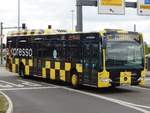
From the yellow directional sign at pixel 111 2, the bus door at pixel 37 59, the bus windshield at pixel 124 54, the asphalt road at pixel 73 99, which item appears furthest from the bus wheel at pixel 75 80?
the yellow directional sign at pixel 111 2

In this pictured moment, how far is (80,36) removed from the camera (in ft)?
80.9

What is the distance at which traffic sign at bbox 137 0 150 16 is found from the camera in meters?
38.6

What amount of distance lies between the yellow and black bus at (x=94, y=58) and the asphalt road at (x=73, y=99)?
600mm

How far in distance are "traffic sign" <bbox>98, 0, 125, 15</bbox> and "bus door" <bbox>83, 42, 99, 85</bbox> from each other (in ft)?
43.5

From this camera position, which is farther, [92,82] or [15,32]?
[15,32]

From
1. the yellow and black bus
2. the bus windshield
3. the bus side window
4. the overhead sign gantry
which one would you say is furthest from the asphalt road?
the overhead sign gantry

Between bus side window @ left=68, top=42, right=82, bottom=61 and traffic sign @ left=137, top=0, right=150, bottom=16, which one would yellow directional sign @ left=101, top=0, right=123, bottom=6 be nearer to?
traffic sign @ left=137, top=0, right=150, bottom=16

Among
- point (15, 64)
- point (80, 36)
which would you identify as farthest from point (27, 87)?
point (15, 64)

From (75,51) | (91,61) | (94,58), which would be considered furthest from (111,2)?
(94,58)

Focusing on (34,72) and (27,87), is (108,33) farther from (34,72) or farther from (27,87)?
(34,72)

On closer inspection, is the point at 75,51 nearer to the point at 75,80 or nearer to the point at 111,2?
the point at 75,80

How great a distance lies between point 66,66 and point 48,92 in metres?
3.07

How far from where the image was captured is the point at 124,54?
2316cm

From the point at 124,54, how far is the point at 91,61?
57.2 inches
